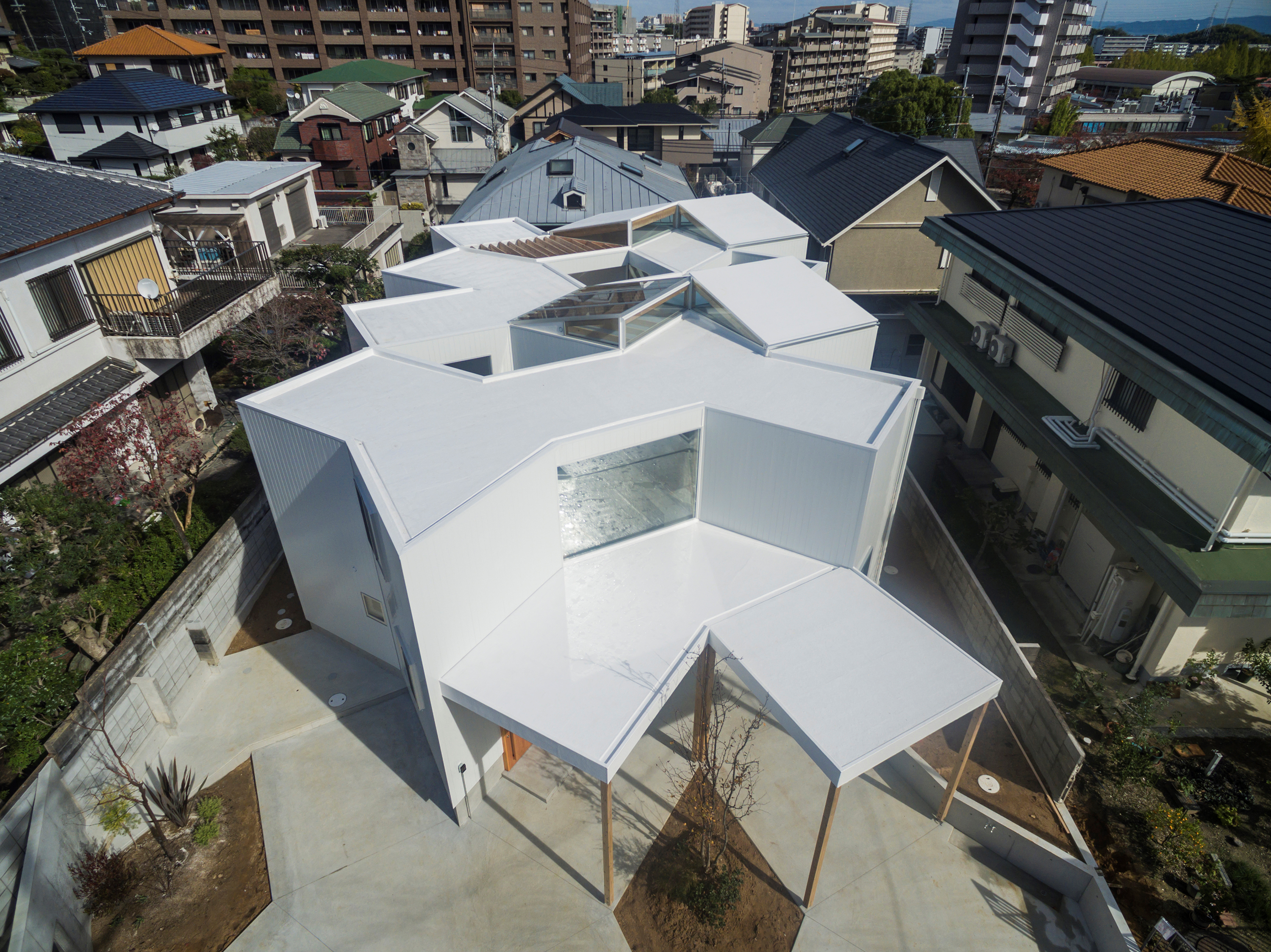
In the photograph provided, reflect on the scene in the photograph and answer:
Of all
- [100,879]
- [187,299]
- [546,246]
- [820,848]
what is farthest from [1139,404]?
[187,299]

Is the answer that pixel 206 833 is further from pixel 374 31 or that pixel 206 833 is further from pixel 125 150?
pixel 374 31

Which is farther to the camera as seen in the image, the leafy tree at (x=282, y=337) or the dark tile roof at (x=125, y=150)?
the dark tile roof at (x=125, y=150)

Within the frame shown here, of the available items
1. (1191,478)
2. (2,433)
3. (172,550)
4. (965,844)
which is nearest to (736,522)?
(965,844)

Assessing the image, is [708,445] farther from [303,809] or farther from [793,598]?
[303,809]

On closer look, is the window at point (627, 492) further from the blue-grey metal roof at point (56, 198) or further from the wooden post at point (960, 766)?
the blue-grey metal roof at point (56, 198)

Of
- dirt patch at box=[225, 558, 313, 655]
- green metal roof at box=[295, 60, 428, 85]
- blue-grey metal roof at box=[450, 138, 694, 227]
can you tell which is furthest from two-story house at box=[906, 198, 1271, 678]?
green metal roof at box=[295, 60, 428, 85]

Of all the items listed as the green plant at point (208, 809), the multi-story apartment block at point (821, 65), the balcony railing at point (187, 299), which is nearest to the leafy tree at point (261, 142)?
the balcony railing at point (187, 299)

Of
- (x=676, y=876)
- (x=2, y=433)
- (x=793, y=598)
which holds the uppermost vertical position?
(x=2, y=433)
